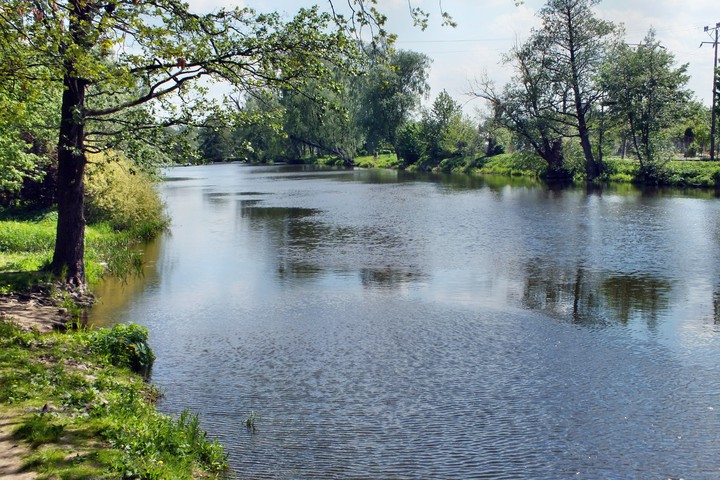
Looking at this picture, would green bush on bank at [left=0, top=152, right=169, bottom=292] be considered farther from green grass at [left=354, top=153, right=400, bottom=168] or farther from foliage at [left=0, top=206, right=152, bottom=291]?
green grass at [left=354, top=153, right=400, bottom=168]

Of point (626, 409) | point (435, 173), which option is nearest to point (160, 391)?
point (626, 409)

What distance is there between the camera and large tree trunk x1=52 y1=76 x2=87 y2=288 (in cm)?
1521

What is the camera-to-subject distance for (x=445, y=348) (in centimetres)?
1306

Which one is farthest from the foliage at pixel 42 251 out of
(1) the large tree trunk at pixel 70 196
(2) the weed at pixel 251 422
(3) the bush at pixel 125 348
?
(2) the weed at pixel 251 422

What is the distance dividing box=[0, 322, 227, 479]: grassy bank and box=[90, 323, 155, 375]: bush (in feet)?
0.06

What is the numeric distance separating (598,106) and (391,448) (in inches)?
2129

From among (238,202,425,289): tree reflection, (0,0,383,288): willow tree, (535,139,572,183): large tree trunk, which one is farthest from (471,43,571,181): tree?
(0,0,383,288): willow tree

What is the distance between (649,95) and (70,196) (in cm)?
5005

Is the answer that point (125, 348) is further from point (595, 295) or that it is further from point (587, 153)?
point (587, 153)

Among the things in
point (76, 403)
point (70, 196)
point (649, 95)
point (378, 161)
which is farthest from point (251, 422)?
point (378, 161)

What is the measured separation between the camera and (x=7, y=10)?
903 centimetres

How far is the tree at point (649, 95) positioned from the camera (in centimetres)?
5291

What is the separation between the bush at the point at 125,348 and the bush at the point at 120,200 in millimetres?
15660

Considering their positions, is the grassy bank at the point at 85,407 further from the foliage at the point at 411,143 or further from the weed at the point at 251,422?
the foliage at the point at 411,143
